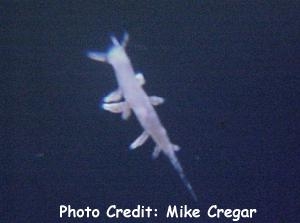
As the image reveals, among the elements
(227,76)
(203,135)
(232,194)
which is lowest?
(232,194)

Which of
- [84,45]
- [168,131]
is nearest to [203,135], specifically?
[168,131]

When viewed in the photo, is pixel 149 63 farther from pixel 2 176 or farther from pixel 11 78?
pixel 2 176

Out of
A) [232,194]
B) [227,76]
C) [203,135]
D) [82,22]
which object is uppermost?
[82,22]

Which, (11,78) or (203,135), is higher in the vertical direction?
(11,78)

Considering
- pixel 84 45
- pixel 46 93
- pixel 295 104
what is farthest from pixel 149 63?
pixel 295 104

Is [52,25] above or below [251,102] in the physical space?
above

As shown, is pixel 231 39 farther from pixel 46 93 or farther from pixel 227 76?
pixel 46 93
